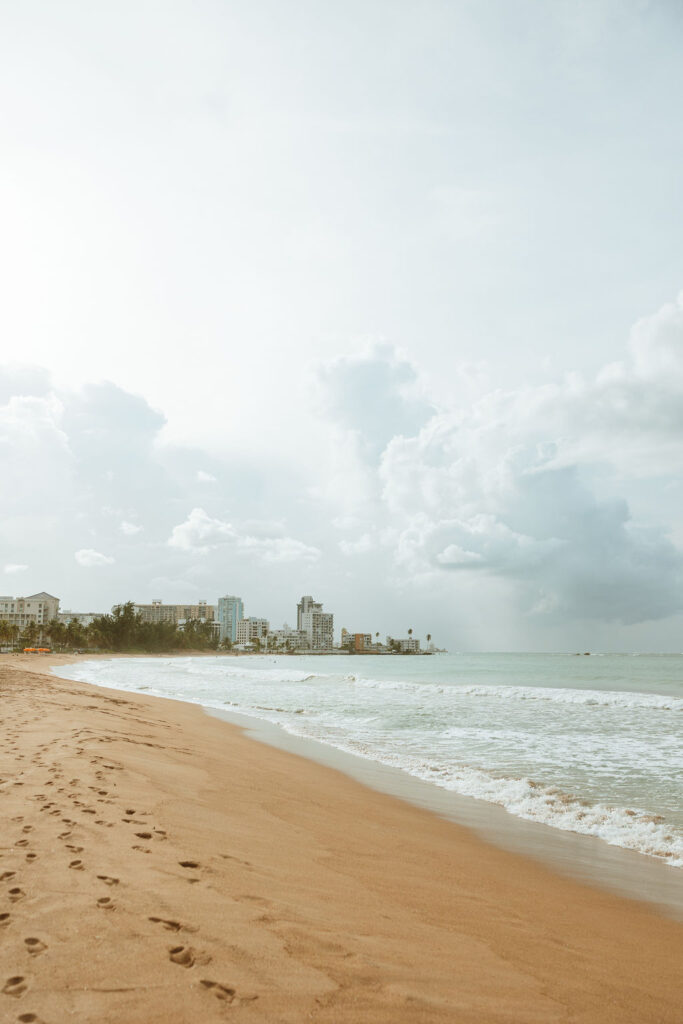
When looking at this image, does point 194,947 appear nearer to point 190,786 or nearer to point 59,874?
point 59,874

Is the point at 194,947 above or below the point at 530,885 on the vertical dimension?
above

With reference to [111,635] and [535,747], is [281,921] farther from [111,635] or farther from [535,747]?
[111,635]

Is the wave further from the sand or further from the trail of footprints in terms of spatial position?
the trail of footprints

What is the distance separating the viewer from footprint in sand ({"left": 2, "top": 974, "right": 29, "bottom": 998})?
8.78ft

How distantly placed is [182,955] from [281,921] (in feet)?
2.65

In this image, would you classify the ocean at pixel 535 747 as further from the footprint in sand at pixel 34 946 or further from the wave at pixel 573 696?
the footprint in sand at pixel 34 946

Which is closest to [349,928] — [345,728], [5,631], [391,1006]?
[391,1006]

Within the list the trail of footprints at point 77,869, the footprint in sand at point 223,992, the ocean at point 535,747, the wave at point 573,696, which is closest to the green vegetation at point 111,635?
the wave at point 573,696

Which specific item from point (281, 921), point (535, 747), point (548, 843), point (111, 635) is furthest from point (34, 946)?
point (111, 635)

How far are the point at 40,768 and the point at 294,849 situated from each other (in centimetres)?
362

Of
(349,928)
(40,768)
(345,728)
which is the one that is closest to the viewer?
(349,928)

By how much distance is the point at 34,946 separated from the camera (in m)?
3.06

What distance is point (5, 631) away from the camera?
373ft

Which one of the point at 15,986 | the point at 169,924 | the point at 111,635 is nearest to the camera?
the point at 15,986
